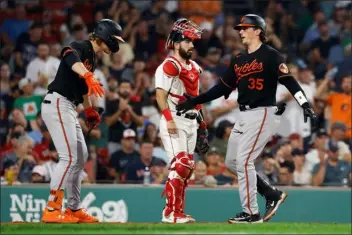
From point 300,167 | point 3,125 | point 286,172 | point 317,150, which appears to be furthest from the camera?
point 3,125

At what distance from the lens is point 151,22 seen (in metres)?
21.9

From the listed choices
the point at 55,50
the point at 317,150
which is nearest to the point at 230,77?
the point at 317,150

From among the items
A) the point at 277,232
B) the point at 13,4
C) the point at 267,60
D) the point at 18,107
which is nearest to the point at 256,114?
the point at 267,60

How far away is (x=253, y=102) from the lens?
499 inches

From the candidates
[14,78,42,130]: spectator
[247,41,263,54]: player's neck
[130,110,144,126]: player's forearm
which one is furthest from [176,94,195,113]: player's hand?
[14,78,42,130]: spectator

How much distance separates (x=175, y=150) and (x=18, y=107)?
6.51 m

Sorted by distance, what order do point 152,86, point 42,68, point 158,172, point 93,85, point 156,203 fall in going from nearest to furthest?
point 93,85, point 156,203, point 158,172, point 42,68, point 152,86

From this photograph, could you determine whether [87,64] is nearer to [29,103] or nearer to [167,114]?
[167,114]

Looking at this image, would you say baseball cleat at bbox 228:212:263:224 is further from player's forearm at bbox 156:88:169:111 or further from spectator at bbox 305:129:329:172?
spectator at bbox 305:129:329:172

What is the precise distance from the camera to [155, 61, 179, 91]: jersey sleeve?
12859 millimetres

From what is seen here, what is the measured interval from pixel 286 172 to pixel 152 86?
3.39 metres

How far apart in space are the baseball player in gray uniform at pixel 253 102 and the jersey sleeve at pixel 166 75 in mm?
288

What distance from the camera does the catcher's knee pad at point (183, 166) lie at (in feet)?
41.7

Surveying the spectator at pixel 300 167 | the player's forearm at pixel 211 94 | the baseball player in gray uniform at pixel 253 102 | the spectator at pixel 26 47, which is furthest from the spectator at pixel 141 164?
the baseball player in gray uniform at pixel 253 102
